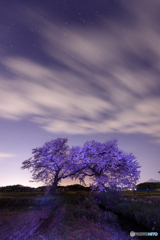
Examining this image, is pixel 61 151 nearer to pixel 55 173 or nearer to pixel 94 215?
pixel 55 173

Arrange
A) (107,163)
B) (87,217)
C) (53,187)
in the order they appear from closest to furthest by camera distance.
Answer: (87,217) → (107,163) → (53,187)

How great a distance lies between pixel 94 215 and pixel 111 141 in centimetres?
1537

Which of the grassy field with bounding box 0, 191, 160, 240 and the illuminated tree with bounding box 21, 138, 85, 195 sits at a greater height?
the illuminated tree with bounding box 21, 138, 85, 195

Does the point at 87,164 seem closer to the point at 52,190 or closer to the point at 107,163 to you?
the point at 107,163

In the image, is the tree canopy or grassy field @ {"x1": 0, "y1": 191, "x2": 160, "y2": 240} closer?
grassy field @ {"x1": 0, "y1": 191, "x2": 160, "y2": 240}

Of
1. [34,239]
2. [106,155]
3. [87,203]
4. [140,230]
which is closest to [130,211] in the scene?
[140,230]

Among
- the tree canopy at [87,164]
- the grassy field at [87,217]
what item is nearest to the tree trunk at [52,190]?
the tree canopy at [87,164]

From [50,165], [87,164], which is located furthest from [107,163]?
[50,165]

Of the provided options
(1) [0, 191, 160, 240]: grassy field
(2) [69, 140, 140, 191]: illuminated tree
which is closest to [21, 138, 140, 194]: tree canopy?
(2) [69, 140, 140, 191]: illuminated tree

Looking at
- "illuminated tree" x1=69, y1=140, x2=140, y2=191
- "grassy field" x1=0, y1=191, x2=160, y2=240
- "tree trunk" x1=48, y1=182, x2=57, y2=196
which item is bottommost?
"grassy field" x1=0, y1=191, x2=160, y2=240

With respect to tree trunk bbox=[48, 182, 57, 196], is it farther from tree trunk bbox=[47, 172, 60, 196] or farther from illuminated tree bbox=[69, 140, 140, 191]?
illuminated tree bbox=[69, 140, 140, 191]

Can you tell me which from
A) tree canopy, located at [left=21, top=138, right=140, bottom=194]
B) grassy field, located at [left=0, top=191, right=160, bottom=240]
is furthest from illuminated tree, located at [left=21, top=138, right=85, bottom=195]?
grassy field, located at [left=0, top=191, right=160, bottom=240]

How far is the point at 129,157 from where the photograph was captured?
26.7 meters

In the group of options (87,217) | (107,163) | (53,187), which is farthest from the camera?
(53,187)
